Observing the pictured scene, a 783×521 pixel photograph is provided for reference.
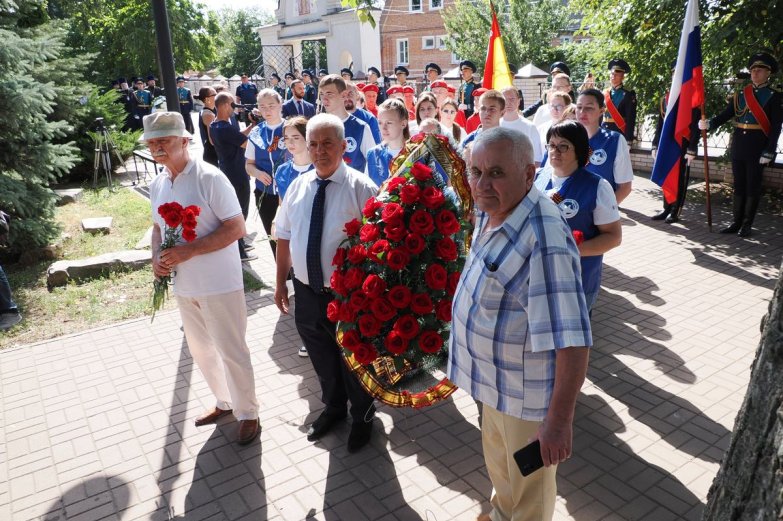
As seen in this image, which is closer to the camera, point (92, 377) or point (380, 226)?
point (380, 226)

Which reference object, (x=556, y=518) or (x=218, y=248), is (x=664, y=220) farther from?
(x=218, y=248)

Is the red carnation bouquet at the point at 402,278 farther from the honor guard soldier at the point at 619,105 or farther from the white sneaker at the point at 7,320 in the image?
the honor guard soldier at the point at 619,105

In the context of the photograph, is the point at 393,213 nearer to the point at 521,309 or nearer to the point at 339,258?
the point at 339,258

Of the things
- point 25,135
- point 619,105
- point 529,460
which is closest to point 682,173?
point 619,105

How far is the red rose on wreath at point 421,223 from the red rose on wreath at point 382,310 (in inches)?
17.3

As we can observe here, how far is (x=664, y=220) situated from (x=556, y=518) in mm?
7189

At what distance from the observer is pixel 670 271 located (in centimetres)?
704

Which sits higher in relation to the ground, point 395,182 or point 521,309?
point 395,182

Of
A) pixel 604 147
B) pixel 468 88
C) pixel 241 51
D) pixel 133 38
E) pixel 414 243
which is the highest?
pixel 241 51

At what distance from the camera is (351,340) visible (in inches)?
131

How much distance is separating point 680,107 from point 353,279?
6.02 metres

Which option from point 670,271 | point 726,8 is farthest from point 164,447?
point 726,8

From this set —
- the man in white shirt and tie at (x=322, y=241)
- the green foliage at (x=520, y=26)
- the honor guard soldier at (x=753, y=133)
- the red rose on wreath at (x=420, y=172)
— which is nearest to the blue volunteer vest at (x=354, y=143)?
the man in white shirt and tie at (x=322, y=241)

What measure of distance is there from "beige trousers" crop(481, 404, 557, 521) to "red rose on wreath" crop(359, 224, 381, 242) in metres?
1.14
